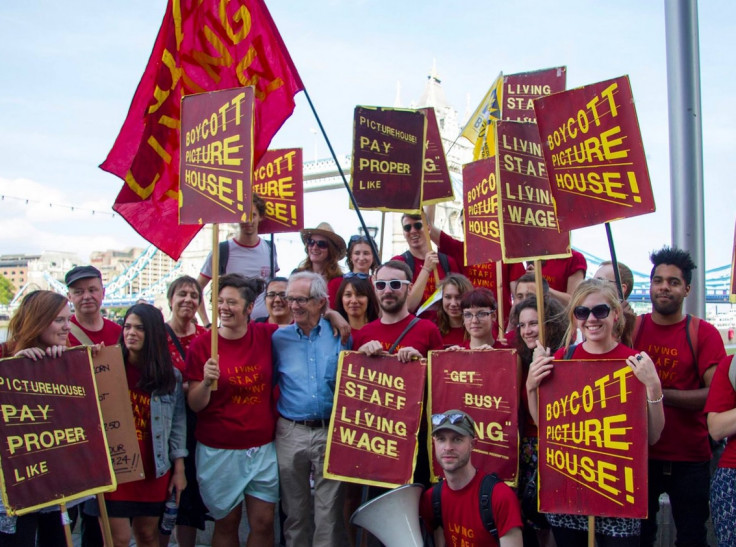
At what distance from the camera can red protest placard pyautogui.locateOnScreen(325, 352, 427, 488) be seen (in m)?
3.90

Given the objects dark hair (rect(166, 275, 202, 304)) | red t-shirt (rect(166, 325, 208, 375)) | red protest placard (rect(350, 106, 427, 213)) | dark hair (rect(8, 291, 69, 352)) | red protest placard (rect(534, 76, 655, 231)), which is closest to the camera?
dark hair (rect(8, 291, 69, 352))

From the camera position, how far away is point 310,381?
4301 mm

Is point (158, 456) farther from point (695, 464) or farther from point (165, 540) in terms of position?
point (695, 464)

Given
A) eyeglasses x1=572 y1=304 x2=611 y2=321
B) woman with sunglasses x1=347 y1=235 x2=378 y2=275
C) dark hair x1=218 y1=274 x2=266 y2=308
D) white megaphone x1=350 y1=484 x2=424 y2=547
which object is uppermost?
woman with sunglasses x1=347 y1=235 x2=378 y2=275

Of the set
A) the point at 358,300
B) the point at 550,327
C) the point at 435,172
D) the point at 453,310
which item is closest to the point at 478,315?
the point at 550,327

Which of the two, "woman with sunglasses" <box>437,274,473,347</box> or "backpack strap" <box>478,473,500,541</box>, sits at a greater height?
"woman with sunglasses" <box>437,274,473,347</box>

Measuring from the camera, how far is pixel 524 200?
13.8ft

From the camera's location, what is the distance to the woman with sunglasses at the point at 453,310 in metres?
4.84

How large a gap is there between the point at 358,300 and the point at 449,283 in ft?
2.07

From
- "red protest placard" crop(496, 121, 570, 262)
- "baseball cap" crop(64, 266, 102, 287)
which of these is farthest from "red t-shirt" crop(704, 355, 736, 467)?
"baseball cap" crop(64, 266, 102, 287)

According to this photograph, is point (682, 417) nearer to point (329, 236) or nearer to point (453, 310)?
point (453, 310)

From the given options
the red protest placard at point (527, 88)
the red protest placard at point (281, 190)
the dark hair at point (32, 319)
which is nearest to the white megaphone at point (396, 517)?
the dark hair at point (32, 319)

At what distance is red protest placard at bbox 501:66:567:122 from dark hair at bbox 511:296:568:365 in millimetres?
3441

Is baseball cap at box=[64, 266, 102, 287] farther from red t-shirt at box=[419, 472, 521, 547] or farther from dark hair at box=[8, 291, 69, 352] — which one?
red t-shirt at box=[419, 472, 521, 547]
